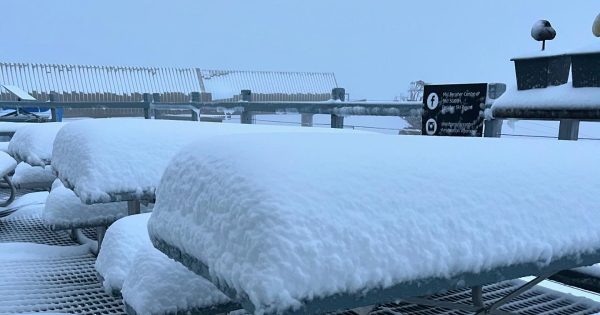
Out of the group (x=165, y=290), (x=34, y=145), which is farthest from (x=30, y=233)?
(x=165, y=290)

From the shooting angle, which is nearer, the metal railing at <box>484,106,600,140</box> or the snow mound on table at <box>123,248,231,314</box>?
the snow mound on table at <box>123,248,231,314</box>

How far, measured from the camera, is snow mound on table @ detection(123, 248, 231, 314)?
1448 millimetres

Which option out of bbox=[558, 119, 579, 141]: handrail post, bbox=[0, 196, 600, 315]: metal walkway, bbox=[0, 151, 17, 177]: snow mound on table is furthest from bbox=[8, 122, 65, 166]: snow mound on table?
bbox=[558, 119, 579, 141]: handrail post

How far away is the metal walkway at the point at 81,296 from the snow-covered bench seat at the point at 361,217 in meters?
1.39

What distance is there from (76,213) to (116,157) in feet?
2.49

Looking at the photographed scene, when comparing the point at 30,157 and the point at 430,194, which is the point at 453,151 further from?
the point at 30,157

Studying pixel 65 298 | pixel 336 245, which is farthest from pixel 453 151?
pixel 65 298

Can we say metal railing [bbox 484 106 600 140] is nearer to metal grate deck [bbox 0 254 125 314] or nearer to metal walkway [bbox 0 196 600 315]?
metal walkway [bbox 0 196 600 315]

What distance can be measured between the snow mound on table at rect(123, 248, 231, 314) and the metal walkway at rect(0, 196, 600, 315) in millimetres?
810

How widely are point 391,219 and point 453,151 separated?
0.31 meters

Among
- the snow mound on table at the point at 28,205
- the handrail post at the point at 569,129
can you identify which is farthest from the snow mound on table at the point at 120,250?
the snow mound on table at the point at 28,205

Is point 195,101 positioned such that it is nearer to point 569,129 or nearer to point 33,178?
point 33,178

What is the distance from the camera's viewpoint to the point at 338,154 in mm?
957

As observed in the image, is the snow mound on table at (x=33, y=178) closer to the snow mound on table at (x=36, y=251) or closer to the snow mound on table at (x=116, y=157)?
the snow mound on table at (x=36, y=251)
